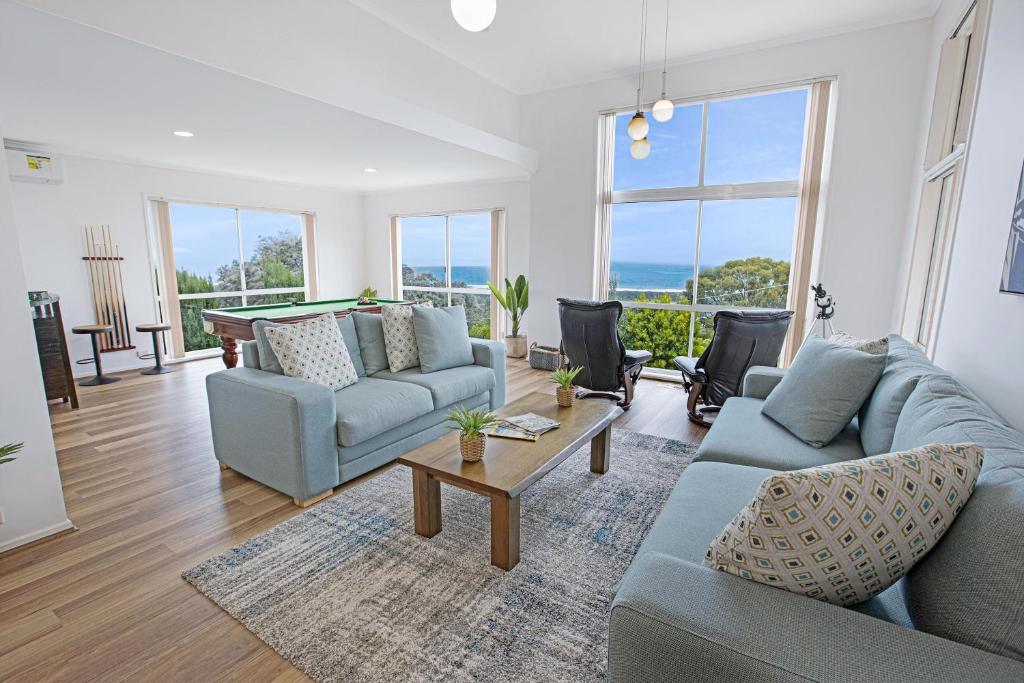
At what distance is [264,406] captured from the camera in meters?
2.61

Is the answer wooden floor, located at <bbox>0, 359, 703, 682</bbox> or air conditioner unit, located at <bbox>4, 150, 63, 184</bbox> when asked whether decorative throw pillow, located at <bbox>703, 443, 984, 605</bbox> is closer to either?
wooden floor, located at <bbox>0, 359, 703, 682</bbox>

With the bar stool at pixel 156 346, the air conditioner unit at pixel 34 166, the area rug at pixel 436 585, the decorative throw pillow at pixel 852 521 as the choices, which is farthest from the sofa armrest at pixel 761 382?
the air conditioner unit at pixel 34 166

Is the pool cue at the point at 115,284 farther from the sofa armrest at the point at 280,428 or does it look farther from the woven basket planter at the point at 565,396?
the woven basket planter at the point at 565,396

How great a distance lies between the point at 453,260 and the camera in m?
7.74

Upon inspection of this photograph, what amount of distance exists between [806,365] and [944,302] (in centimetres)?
106

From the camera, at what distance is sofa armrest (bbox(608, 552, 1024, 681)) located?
2.81 ft

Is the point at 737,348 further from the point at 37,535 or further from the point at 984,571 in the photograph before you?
the point at 37,535

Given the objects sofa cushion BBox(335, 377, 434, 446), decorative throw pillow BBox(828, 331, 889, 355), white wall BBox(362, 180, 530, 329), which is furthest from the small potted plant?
white wall BBox(362, 180, 530, 329)

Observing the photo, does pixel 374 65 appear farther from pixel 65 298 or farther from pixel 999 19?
pixel 65 298

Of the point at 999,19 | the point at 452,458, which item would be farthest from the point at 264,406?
the point at 999,19

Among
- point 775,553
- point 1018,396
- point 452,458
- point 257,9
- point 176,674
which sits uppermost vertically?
point 257,9

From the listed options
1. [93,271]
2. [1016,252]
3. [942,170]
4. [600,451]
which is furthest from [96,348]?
[942,170]

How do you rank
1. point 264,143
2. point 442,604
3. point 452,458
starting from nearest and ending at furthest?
1. point 442,604
2. point 452,458
3. point 264,143

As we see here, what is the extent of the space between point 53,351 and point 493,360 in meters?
3.85
